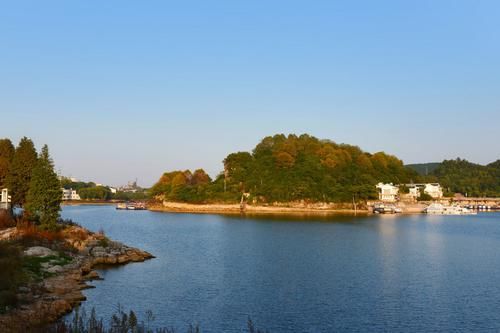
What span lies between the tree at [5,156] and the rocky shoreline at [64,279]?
16.3 metres

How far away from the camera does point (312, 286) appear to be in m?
37.3

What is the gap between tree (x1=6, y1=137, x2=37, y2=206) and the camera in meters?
61.1

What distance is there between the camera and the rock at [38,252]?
40591 mm

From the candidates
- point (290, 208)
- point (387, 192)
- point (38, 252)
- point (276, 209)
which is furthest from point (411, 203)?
point (38, 252)

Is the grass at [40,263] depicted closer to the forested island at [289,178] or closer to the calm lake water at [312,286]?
the calm lake water at [312,286]

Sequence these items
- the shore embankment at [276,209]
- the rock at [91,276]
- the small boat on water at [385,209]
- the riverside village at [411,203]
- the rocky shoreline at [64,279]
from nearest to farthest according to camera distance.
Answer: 1. the rocky shoreline at [64,279]
2. the rock at [91,276]
3. the small boat on water at [385,209]
4. the shore embankment at [276,209]
5. the riverside village at [411,203]

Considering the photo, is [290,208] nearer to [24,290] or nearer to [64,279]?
[64,279]

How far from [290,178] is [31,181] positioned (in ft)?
400

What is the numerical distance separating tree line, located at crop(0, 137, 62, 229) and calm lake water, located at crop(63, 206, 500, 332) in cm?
1243

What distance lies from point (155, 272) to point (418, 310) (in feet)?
74.1

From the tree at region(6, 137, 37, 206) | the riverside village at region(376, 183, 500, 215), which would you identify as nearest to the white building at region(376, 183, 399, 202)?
the riverside village at region(376, 183, 500, 215)

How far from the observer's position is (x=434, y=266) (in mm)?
47531

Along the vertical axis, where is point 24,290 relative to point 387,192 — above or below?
below

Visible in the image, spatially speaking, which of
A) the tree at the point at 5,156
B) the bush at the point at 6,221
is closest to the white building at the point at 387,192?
the tree at the point at 5,156
